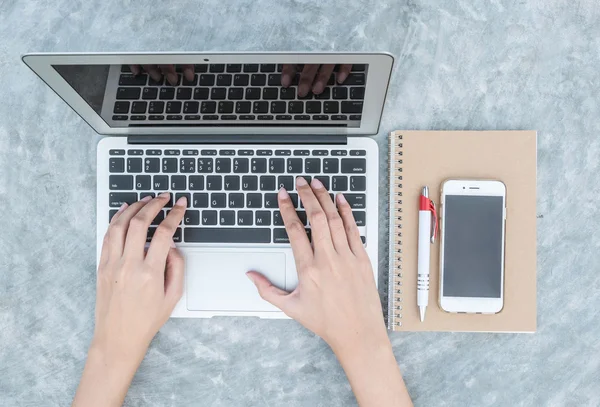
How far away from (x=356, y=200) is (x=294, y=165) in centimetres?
12

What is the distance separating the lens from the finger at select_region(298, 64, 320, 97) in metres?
0.57

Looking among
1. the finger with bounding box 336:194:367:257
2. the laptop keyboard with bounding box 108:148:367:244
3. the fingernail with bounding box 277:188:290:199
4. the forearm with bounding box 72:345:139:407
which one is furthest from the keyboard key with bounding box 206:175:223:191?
the forearm with bounding box 72:345:139:407

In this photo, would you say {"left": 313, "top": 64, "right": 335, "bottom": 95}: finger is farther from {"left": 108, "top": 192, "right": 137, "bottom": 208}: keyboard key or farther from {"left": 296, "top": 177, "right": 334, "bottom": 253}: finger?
{"left": 108, "top": 192, "right": 137, "bottom": 208}: keyboard key

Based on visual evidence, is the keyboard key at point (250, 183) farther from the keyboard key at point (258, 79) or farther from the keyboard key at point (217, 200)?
the keyboard key at point (258, 79)

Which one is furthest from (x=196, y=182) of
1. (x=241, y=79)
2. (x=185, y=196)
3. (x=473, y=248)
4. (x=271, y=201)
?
(x=473, y=248)

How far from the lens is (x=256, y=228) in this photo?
0.78m

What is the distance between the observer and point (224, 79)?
0.62m

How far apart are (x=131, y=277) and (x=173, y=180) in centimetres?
17

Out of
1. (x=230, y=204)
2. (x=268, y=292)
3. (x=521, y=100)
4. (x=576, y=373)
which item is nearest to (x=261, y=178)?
(x=230, y=204)

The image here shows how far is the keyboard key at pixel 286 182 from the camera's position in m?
0.78

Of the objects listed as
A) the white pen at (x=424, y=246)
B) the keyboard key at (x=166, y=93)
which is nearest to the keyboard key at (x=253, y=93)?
the keyboard key at (x=166, y=93)

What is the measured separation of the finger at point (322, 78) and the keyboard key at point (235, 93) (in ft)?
0.34

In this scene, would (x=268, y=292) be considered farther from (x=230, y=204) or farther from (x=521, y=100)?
(x=521, y=100)

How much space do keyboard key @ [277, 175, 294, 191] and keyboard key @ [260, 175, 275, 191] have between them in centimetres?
1
